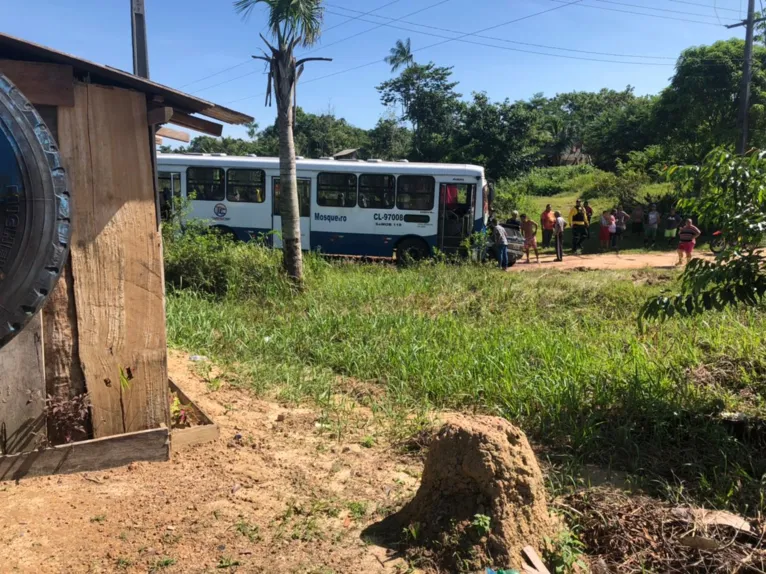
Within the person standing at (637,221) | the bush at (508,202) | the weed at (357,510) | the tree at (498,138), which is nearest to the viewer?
the weed at (357,510)

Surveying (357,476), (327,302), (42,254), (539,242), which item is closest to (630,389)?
(357,476)

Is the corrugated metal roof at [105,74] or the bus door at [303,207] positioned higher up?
the corrugated metal roof at [105,74]

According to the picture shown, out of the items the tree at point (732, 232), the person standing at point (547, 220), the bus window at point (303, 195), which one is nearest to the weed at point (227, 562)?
the tree at point (732, 232)

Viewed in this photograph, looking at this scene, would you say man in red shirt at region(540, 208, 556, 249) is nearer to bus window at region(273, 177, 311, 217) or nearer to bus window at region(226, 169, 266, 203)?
bus window at region(273, 177, 311, 217)

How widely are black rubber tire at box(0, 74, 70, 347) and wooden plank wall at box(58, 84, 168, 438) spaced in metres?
0.92

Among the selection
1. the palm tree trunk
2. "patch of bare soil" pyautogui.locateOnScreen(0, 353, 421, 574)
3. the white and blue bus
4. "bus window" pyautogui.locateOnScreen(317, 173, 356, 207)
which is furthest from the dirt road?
"patch of bare soil" pyautogui.locateOnScreen(0, 353, 421, 574)

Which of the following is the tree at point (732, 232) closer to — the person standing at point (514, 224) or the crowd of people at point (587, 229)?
the crowd of people at point (587, 229)

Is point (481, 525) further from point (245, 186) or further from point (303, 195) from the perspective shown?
point (245, 186)

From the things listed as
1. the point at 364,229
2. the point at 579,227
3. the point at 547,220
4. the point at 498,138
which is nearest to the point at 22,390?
the point at 364,229

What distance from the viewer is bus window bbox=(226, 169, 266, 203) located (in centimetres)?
1477

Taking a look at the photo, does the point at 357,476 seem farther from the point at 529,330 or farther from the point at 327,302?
the point at 327,302

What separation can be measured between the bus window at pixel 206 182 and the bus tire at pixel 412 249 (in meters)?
4.62

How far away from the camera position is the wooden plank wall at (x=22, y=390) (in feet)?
10.5

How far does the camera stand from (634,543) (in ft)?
10.3
